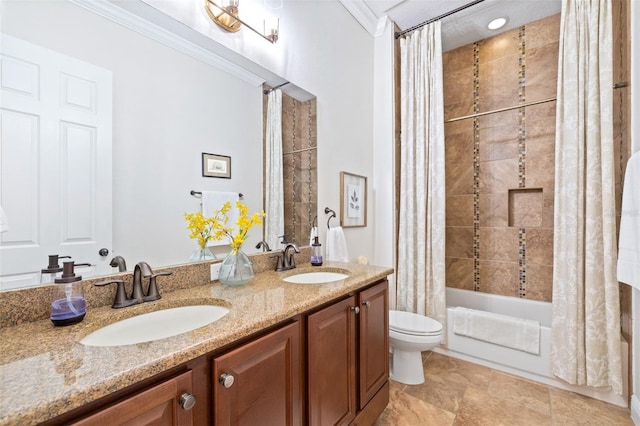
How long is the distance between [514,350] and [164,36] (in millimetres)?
2872

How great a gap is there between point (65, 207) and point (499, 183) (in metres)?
3.07

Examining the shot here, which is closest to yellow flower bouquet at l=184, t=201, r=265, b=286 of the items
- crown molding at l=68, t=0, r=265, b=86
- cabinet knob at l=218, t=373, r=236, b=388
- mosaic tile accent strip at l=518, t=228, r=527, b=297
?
cabinet knob at l=218, t=373, r=236, b=388

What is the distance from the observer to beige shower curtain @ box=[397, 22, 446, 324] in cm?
238

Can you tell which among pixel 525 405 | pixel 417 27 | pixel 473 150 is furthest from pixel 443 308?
pixel 417 27

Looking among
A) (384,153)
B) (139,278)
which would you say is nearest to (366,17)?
(384,153)

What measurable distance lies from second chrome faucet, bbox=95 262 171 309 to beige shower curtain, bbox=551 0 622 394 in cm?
245

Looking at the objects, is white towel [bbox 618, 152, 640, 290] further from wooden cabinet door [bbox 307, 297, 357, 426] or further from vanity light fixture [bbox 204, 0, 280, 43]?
vanity light fixture [bbox 204, 0, 280, 43]

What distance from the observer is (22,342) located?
0.68 meters

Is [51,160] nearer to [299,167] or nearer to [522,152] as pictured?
[299,167]

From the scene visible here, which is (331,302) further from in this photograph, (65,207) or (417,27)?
(417,27)

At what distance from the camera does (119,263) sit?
3.33ft

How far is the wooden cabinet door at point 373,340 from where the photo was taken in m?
1.37

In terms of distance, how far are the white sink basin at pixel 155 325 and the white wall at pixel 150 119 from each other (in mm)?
250

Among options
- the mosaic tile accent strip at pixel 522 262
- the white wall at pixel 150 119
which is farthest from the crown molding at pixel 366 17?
the mosaic tile accent strip at pixel 522 262
